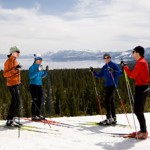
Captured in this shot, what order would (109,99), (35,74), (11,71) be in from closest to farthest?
(11,71) → (109,99) → (35,74)

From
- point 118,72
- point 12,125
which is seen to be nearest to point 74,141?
point 12,125

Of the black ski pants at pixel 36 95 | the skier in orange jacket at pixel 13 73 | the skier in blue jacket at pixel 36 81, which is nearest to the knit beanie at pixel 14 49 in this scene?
the skier in orange jacket at pixel 13 73

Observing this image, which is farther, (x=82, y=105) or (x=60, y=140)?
(x=82, y=105)

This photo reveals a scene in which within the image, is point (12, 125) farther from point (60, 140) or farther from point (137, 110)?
point (137, 110)

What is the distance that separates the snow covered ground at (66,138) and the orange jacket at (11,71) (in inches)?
59.0

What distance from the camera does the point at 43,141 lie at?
796 centimetres

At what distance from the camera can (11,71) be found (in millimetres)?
9359

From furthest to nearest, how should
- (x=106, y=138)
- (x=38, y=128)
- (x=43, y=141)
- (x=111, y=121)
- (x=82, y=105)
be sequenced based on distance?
(x=82, y=105) < (x=111, y=121) < (x=38, y=128) < (x=106, y=138) < (x=43, y=141)

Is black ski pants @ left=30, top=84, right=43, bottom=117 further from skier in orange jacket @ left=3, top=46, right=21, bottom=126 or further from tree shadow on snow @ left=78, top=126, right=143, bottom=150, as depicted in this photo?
tree shadow on snow @ left=78, top=126, right=143, bottom=150

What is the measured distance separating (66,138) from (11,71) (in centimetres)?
273

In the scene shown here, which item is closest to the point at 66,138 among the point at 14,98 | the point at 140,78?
the point at 14,98

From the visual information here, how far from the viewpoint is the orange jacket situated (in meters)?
9.33

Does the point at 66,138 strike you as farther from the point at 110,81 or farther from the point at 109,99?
the point at 110,81

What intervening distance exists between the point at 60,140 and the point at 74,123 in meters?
2.77
